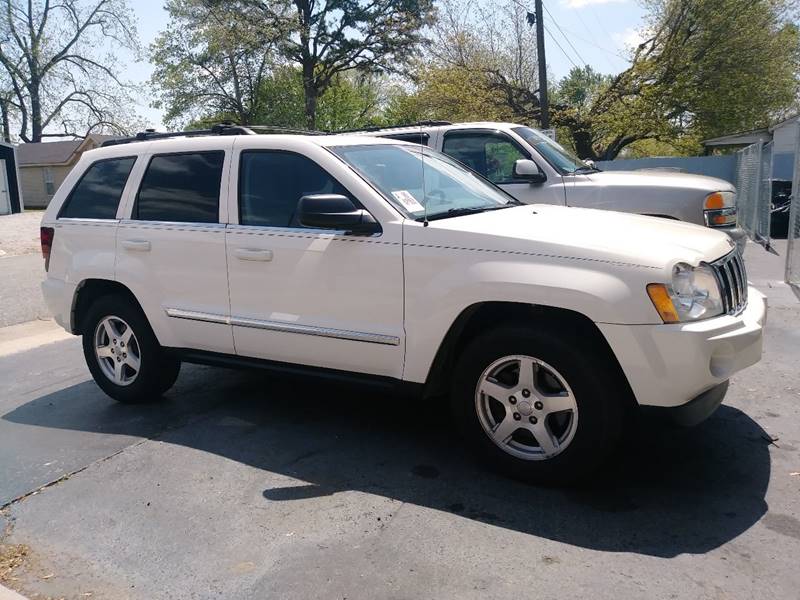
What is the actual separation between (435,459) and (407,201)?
151 cm

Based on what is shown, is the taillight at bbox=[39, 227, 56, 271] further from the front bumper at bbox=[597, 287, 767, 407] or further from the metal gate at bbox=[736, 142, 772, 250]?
the metal gate at bbox=[736, 142, 772, 250]

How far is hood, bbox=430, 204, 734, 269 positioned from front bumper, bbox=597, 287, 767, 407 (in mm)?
316

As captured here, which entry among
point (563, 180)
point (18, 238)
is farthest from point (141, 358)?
point (18, 238)

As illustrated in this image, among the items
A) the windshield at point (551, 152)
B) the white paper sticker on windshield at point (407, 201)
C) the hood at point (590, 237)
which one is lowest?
the hood at point (590, 237)

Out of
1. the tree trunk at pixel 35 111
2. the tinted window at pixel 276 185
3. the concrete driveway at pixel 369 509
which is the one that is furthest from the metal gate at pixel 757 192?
the tree trunk at pixel 35 111

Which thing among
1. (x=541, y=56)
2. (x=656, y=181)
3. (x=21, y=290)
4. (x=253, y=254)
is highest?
(x=541, y=56)

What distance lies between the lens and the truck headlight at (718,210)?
281 inches

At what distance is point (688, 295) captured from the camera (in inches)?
135

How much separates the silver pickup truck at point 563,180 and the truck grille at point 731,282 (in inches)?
128

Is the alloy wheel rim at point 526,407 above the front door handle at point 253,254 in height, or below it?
below

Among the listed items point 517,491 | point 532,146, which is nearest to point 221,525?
point 517,491

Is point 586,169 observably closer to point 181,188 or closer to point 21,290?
point 181,188

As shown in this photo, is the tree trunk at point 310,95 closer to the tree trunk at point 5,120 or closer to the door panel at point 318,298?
the tree trunk at point 5,120

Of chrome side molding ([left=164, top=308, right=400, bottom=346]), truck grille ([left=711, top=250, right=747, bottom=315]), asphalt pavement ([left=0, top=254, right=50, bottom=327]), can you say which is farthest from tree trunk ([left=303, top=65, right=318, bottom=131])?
truck grille ([left=711, top=250, right=747, bottom=315])
